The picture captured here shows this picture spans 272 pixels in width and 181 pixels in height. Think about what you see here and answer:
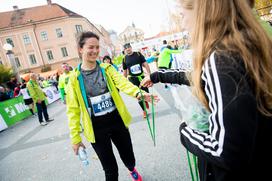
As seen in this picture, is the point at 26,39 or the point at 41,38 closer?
the point at 26,39

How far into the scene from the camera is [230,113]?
757 millimetres

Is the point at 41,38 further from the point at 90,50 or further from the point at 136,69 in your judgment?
the point at 90,50

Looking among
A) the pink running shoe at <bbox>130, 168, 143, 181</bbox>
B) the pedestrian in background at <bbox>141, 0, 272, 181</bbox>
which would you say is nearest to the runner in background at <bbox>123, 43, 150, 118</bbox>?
the pink running shoe at <bbox>130, 168, 143, 181</bbox>

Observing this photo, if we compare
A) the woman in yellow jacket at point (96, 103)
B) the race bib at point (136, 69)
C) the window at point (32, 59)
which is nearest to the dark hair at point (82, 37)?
the woman in yellow jacket at point (96, 103)

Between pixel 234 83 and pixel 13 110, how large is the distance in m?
10.2

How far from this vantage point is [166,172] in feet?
9.73

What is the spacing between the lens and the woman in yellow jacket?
2.23 metres

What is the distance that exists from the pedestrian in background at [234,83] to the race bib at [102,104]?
5.11 ft

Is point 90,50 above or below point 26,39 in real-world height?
below

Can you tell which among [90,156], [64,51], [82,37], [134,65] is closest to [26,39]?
[64,51]

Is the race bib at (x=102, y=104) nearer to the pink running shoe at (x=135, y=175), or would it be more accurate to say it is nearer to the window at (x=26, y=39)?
the pink running shoe at (x=135, y=175)

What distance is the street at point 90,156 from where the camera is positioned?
315cm

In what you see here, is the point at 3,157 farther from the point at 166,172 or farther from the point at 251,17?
the point at 251,17

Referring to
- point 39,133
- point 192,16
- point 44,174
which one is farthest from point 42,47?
point 192,16
